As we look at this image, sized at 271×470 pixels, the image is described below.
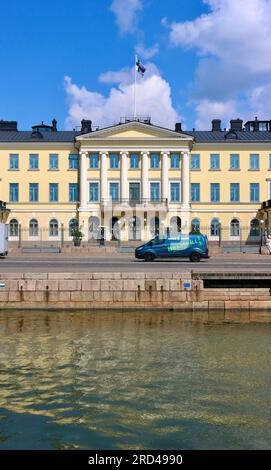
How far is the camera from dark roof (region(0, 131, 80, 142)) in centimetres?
6512

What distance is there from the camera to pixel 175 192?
64.0 meters

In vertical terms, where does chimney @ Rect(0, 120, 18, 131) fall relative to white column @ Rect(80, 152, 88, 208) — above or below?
above

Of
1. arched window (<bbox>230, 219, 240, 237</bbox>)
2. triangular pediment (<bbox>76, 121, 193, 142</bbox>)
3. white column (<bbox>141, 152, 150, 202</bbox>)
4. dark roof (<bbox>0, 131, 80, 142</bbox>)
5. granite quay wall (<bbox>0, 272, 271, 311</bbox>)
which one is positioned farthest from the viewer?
dark roof (<bbox>0, 131, 80, 142</bbox>)

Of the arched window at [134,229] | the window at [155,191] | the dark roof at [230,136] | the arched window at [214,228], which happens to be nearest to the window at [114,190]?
the arched window at [134,229]

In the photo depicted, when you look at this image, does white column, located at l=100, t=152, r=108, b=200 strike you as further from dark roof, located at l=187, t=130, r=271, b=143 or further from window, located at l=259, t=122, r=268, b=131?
window, located at l=259, t=122, r=268, b=131

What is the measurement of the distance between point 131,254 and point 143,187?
24.3 meters

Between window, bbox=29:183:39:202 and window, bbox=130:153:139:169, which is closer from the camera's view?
window, bbox=130:153:139:169

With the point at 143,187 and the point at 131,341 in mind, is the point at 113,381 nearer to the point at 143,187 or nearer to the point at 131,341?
the point at 131,341

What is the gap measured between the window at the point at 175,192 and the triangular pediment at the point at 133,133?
573 cm

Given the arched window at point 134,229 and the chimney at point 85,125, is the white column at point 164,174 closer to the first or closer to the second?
the arched window at point 134,229

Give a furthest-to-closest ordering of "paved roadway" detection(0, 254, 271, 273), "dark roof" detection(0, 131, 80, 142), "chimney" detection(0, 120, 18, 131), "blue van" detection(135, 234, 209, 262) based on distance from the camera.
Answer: "chimney" detection(0, 120, 18, 131)
"dark roof" detection(0, 131, 80, 142)
"blue van" detection(135, 234, 209, 262)
"paved roadway" detection(0, 254, 271, 273)

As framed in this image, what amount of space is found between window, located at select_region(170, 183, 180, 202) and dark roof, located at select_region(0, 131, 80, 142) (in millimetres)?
14196

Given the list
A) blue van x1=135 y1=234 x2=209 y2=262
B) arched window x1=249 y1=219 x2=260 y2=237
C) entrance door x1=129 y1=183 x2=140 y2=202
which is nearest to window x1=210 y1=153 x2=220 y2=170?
arched window x1=249 y1=219 x2=260 y2=237
